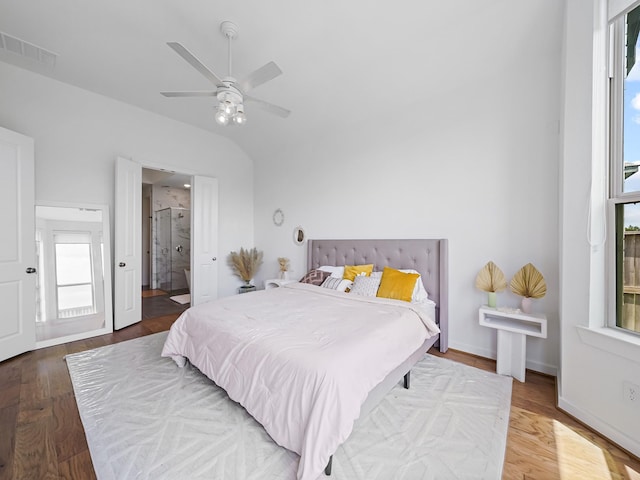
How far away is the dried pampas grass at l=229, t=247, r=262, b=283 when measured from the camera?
4.91 m

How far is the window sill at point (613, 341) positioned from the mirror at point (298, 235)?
3479mm

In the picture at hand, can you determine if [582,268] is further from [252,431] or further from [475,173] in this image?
[252,431]

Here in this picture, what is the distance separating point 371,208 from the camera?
3.57m

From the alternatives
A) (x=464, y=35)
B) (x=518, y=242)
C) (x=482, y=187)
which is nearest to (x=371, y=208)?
(x=482, y=187)

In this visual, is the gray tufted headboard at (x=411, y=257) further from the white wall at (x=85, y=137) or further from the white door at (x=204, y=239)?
the white wall at (x=85, y=137)

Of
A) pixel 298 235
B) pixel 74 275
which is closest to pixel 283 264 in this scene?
pixel 298 235

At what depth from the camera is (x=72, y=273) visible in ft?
10.9

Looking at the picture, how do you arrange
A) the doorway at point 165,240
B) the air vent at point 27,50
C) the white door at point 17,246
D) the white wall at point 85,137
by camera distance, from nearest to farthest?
the air vent at point 27,50, the white door at point 17,246, the white wall at point 85,137, the doorway at point 165,240

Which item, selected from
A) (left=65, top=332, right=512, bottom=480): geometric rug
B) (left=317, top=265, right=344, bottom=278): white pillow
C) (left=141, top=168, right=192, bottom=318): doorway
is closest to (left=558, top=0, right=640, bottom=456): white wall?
(left=65, top=332, right=512, bottom=480): geometric rug

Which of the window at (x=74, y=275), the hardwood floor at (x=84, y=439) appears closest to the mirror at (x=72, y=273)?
the window at (x=74, y=275)

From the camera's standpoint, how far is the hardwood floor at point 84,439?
138cm

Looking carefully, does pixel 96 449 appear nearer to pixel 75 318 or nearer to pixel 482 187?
pixel 75 318

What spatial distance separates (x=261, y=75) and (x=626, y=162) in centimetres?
252

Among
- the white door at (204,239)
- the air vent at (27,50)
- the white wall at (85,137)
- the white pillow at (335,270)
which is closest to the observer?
the air vent at (27,50)
